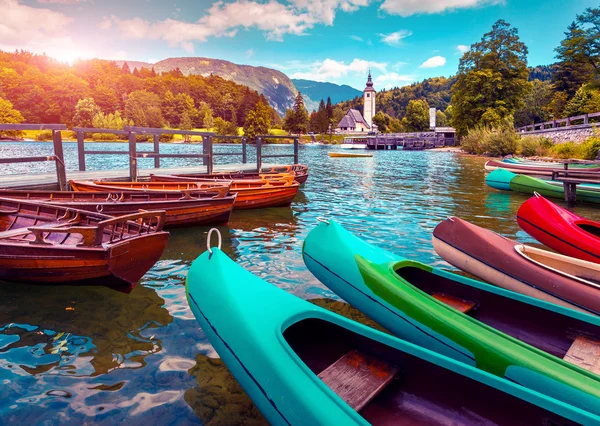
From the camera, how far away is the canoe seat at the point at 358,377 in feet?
8.20

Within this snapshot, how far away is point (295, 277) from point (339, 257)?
2.04m

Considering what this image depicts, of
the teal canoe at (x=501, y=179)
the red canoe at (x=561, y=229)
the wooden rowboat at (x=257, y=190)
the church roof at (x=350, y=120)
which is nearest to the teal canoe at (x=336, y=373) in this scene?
the red canoe at (x=561, y=229)

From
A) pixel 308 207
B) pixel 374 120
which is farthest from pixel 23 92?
pixel 308 207

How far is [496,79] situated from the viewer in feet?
169

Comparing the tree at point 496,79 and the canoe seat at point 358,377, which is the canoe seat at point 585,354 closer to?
the canoe seat at point 358,377

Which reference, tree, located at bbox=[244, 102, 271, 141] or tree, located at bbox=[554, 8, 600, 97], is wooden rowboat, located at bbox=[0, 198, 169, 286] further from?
tree, located at bbox=[244, 102, 271, 141]

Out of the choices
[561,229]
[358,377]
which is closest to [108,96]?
[561,229]

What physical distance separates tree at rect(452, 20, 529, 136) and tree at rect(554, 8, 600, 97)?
14.7 ft

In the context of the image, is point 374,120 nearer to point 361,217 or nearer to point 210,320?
point 361,217

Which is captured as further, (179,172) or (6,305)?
(179,172)

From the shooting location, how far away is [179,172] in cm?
1532

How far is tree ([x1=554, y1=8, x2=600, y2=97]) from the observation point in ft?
147

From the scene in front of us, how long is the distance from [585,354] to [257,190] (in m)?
9.53

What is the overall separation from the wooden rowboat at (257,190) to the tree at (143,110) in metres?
116
